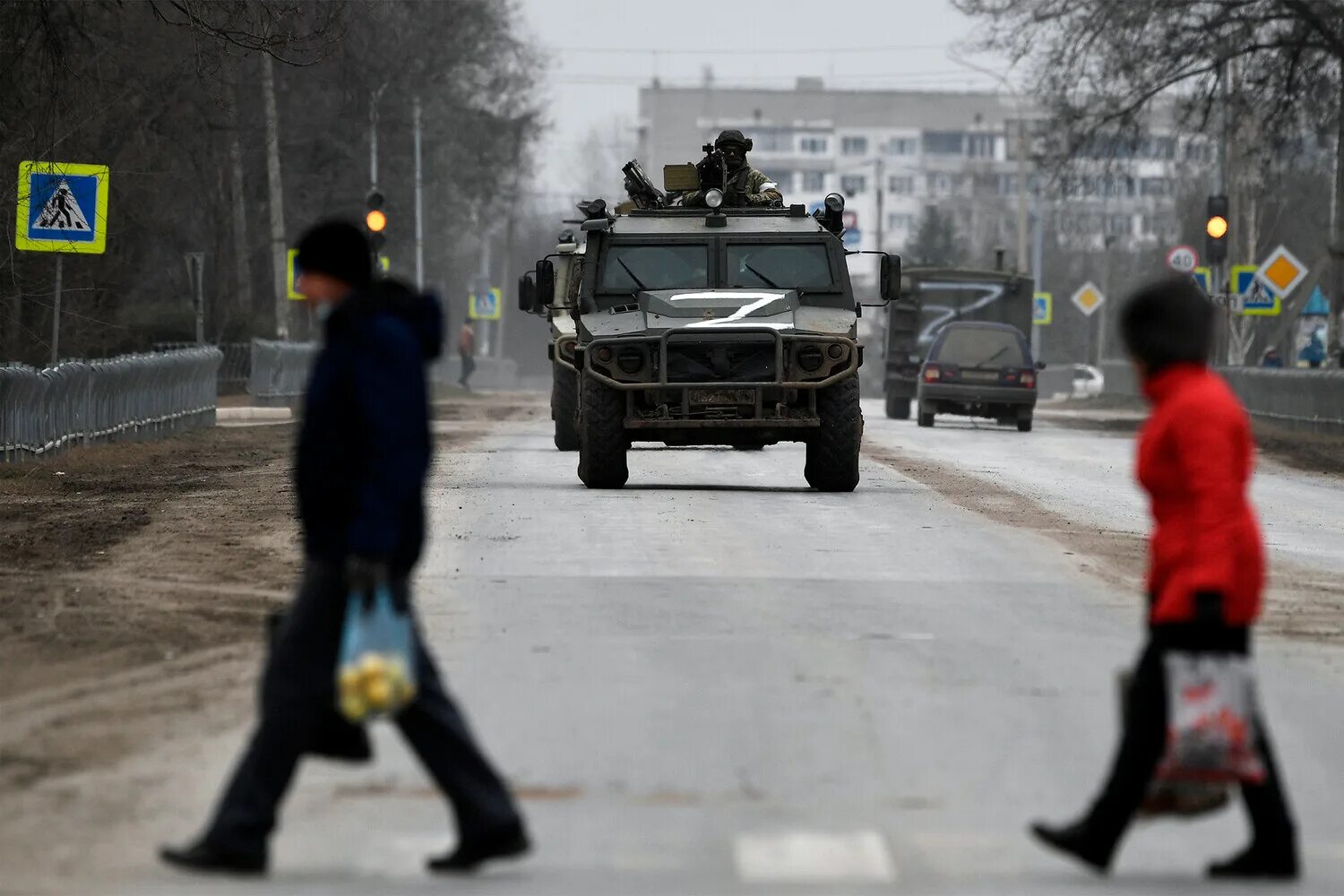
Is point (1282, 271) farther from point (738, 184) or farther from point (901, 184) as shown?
point (901, 184)

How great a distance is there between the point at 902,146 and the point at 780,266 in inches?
6658

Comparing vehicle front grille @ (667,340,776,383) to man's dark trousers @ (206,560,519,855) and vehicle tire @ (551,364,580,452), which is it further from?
man's dark trousers @ (206,560,519,855)

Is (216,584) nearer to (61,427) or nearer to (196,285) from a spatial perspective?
(61,427)

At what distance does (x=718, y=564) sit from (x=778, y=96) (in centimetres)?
17807

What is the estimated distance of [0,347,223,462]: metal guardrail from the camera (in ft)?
81.7

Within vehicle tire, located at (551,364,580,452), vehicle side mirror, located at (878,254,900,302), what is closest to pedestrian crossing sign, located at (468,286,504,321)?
vehicle tire, located at (551,364,580,452)

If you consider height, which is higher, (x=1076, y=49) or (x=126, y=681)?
(x=1076, y=49)

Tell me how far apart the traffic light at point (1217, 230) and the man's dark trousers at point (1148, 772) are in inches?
1192

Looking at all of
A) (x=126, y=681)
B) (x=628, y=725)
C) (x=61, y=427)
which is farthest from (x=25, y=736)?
(x=61, y=427)

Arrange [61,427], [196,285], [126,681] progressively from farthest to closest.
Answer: [196,285] → [61,427] → [126,681]

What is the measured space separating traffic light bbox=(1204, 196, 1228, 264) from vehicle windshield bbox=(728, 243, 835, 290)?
14773 mm

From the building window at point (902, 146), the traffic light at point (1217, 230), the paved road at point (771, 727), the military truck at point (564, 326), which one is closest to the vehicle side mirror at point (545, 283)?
the military truck at point (564, 326)

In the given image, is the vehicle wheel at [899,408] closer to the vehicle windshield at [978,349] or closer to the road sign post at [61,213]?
the vehicle windshield at [978,349]

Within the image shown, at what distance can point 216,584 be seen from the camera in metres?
13.9
